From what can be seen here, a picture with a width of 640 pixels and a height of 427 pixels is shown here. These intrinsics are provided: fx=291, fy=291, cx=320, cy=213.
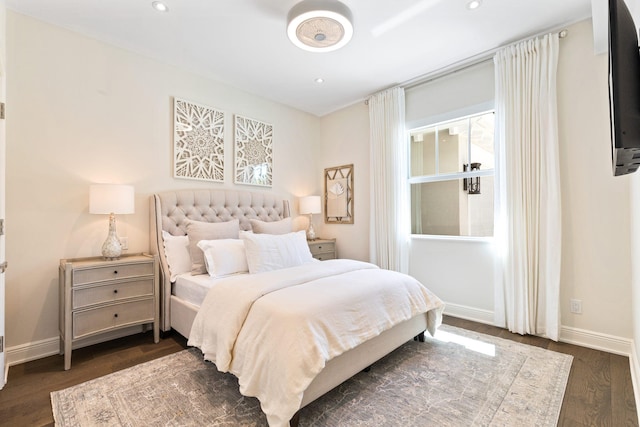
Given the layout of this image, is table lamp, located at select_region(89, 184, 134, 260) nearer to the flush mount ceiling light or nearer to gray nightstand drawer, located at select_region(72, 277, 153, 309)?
gray nightstand drawer, located at select_region(72, 277, 153, 309)

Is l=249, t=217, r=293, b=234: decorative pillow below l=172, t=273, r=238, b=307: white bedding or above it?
above

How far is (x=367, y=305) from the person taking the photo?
197 cm

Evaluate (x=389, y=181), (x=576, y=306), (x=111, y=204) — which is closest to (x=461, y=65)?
(x=389, y=181)

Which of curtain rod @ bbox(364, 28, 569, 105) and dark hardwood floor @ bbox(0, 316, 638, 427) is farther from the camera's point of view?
curtain rod @ bbox(364, 28, 569, 105)

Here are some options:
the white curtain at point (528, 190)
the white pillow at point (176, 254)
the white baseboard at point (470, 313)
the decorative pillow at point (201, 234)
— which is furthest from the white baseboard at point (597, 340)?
the white pillow at point (176, 254)

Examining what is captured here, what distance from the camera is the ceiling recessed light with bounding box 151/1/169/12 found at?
2.28 meters

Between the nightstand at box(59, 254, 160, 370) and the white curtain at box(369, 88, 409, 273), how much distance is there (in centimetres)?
261

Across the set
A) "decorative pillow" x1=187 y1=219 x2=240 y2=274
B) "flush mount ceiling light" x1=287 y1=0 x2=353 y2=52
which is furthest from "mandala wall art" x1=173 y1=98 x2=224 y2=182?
"flush mount ceiling light" x1=287 y1=0 x2=353 y2=52

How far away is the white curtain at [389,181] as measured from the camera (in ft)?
12.1

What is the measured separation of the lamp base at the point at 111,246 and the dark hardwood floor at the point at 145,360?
32.0 inches

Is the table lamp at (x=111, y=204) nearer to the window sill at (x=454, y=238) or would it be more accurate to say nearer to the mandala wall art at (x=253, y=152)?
the mandala wall art at (x=253, y=152)

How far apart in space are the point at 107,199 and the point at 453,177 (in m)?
3.50

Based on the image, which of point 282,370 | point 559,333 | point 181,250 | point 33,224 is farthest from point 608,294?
point 33,224

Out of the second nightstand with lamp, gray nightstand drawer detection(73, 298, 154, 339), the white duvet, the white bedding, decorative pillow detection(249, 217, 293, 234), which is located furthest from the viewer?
the second nightstand with lamp
